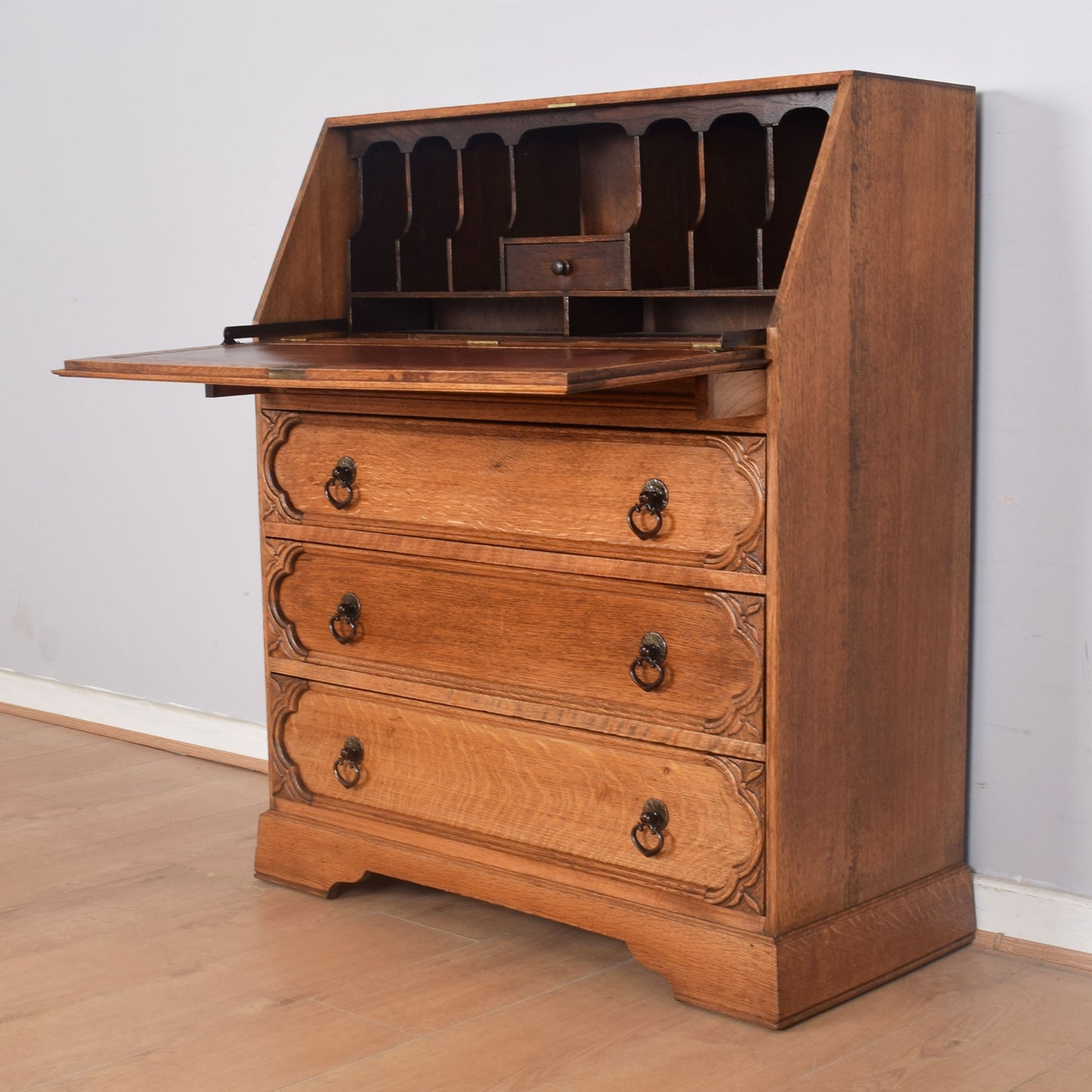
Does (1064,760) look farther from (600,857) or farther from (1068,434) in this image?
(600,857)

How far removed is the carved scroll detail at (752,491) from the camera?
2080 millimetres

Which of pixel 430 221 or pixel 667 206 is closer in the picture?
pixel 667 206

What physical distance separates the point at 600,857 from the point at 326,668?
61cm

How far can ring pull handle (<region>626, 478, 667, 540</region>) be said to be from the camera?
218cm

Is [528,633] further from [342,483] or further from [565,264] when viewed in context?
[565,264]

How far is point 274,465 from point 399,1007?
3.08ft

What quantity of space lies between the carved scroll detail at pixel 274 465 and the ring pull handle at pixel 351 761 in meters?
0.38

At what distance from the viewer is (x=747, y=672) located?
2.13 m

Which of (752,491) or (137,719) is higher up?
(752,491)

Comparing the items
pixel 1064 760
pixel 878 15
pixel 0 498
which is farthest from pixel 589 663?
pixel 0 498

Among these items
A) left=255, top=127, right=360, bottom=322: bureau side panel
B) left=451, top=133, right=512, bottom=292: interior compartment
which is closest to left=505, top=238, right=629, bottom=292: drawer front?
left=451, top=133, right=512, bottom=292: interior compartment

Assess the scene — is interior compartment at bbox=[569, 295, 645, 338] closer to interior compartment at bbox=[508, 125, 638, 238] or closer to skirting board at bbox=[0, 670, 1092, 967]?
interior compartment at bbox=[508, 125, 638, 238]

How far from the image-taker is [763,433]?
2.07 metres

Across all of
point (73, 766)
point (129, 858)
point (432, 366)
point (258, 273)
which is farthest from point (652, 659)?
point (73, 766)
